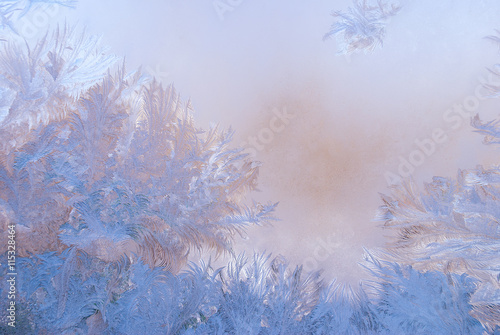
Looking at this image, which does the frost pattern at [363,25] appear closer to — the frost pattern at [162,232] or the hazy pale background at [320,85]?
the hazy pale background at [320,85]

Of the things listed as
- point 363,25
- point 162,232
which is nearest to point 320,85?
point 363,25

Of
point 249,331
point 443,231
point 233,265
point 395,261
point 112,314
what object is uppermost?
point 443,231

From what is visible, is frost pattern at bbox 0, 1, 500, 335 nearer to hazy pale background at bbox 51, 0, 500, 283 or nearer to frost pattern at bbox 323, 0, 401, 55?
hazy pale background at bbox 51, 0, 500, 283

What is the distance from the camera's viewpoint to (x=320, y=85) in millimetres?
1982

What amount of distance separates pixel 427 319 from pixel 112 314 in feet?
5.67

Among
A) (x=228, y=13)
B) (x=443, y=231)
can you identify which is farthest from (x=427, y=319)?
(x=228, y=13)

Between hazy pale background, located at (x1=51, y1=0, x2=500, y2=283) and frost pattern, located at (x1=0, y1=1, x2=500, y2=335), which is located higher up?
hazy pale background, located at (x1=51, y1=0, x2=500, y2=283)

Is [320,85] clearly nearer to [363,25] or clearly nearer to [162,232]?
[363,25]

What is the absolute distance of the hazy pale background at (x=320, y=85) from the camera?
193 centimetres

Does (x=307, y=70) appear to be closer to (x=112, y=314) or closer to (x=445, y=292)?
(x=445, y=292)

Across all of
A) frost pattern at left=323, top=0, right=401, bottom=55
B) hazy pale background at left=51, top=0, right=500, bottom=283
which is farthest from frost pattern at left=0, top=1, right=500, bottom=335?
frost pattern at left=323, top=0, right=401, bottom=55

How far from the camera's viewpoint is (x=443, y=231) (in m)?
1.70

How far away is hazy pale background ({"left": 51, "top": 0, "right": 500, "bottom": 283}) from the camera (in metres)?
1.93

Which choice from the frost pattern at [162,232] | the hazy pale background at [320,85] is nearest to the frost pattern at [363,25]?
the hazy pale background at [320,85]
